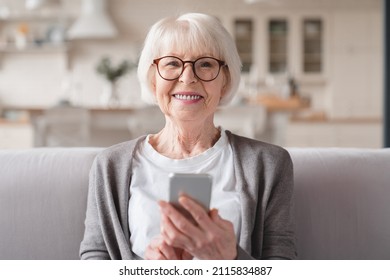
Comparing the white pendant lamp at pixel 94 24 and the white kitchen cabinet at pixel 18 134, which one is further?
the white pendant lamp at pixel 94 24

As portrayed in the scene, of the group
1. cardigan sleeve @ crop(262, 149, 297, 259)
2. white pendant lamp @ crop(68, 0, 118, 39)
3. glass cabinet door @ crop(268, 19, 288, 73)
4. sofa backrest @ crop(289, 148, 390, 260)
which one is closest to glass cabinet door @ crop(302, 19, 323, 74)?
glass cabinet door @ crop(268, 19, 288, 73)

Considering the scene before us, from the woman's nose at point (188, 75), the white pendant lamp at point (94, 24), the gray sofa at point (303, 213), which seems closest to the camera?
the woman's nose at point (188, 75)

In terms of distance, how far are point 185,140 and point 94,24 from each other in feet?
19.2

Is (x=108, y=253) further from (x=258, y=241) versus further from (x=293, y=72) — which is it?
(x=293, y=72)

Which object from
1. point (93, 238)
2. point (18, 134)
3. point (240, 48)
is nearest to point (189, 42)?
point (93, 238)

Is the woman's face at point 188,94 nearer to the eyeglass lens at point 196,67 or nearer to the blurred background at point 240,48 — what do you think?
the eyeglass lens at point 196,67

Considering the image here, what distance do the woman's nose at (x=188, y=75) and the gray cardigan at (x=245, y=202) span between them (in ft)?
0.61

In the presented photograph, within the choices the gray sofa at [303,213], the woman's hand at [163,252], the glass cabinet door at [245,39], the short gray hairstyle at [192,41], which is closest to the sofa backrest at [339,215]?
the gray sofa at [303,213]

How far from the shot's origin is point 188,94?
1286 mm

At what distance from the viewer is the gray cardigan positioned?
1295mm

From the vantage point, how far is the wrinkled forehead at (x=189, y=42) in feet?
4.23

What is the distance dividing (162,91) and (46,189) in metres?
0.45

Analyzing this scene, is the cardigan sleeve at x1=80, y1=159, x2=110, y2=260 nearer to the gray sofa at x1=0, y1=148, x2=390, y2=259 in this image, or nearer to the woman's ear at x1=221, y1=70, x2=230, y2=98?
the gray sofa at x1=0, y1=148, x2=390, y2=259

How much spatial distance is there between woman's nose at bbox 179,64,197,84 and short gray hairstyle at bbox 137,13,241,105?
38 mm
